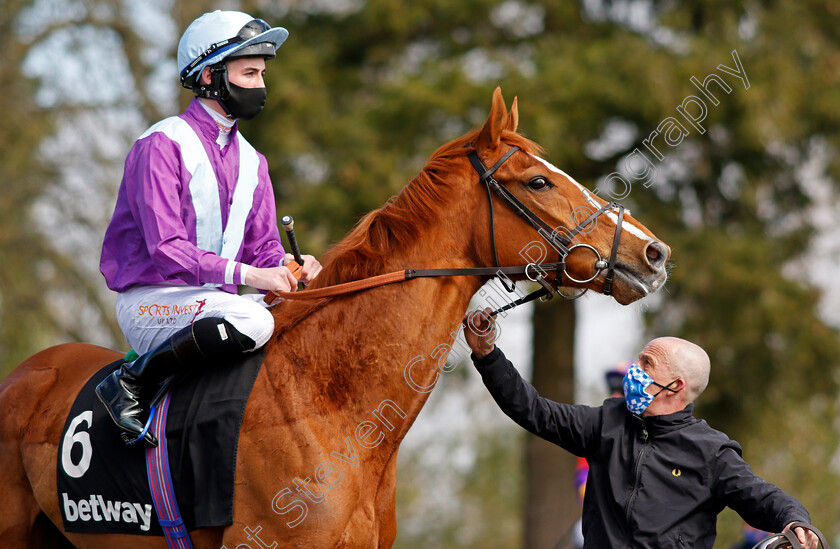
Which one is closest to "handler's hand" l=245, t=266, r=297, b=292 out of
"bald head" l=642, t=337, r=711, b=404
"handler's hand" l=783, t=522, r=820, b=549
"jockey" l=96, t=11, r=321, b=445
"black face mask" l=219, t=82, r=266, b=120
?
"jockey" l=96, t=11, r=321, b=445

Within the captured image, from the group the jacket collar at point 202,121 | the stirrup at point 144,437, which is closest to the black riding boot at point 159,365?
the stirrup at point 144,437

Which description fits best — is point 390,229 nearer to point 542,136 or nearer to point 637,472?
point 637,472

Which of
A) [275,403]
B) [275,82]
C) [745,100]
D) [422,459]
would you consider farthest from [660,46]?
[422,459]

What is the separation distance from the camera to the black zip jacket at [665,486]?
9.99 ft

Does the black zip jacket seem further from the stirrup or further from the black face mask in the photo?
the black face mask

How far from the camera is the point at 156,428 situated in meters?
3.13

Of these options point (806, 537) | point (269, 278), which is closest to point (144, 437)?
point (269, 278)

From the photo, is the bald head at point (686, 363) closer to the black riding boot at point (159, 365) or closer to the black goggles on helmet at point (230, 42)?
the black riding boot at point (159, 365)

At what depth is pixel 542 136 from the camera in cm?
852

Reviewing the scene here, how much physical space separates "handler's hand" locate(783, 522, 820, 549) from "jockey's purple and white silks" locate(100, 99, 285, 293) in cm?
211

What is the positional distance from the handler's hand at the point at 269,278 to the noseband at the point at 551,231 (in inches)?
31.8

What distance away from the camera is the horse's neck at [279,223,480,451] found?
3105 millimetres

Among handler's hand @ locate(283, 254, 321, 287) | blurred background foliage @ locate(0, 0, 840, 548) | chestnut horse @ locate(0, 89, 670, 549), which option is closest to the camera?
chestnut horse @ locate(0, 89, 670, 549)

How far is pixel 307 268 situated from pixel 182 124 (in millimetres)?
768
